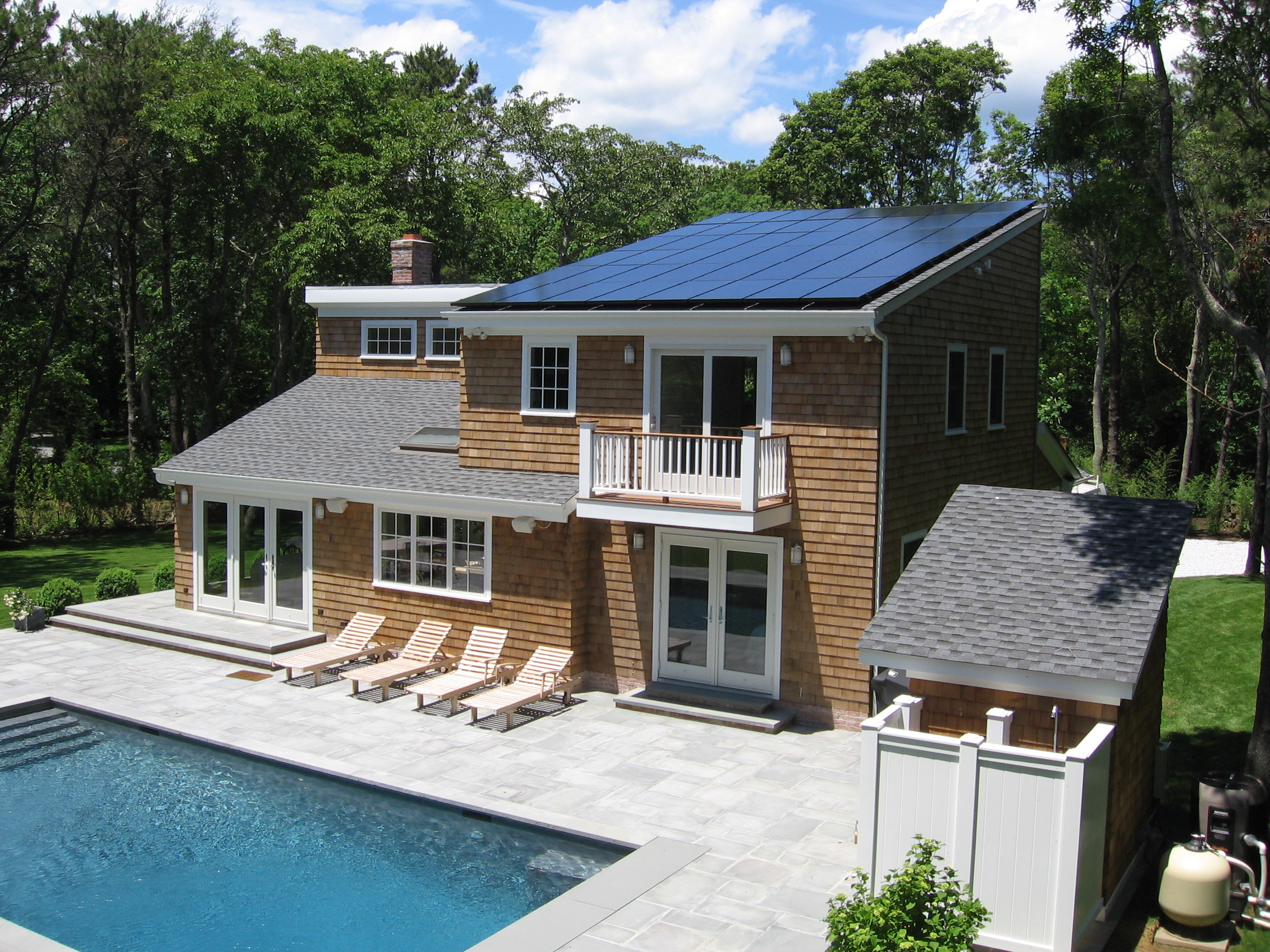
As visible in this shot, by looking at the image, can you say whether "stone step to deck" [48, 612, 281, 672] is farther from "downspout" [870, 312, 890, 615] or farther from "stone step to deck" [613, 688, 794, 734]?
"downspout" [870, 312, 890, 615]

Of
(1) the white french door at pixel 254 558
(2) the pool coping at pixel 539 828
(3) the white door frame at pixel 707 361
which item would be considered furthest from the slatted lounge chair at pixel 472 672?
(1) the white french door at pixel 254 558

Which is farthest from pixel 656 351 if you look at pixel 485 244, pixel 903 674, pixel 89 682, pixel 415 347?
pixel 485 244

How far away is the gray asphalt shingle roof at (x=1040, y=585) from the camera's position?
830 cm

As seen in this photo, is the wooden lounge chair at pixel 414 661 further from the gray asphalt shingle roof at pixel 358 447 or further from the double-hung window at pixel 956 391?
the double-hung window at pixel 956 391

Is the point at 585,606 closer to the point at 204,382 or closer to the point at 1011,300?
the point at 1011,300

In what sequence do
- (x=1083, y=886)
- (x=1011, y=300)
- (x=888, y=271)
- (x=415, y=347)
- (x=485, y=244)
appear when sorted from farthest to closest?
(x=485, y=244)
(x=415, y=347)
(x=1011, y=300)
(x=888, y=271)
(x=1083, y=886)

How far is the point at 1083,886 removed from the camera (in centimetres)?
769

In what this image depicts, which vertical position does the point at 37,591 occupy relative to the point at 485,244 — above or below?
below

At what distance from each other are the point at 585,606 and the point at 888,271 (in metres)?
6.06

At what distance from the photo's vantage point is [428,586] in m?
15.9

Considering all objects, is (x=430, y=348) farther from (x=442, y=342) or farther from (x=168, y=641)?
(x=168, y=641)

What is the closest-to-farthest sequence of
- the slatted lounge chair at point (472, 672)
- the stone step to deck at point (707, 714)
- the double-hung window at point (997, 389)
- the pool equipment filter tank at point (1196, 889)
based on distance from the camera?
the pool equipment filter tank at point (1196, 889) → the stone step to deck at point (707, 714) → the slatted lounge chair at point (472, 672) → the double-hung window at point (997, 389)

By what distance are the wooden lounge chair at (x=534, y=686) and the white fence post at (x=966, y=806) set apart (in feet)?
22.1

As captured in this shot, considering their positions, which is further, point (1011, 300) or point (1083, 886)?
point (1011, 300)
